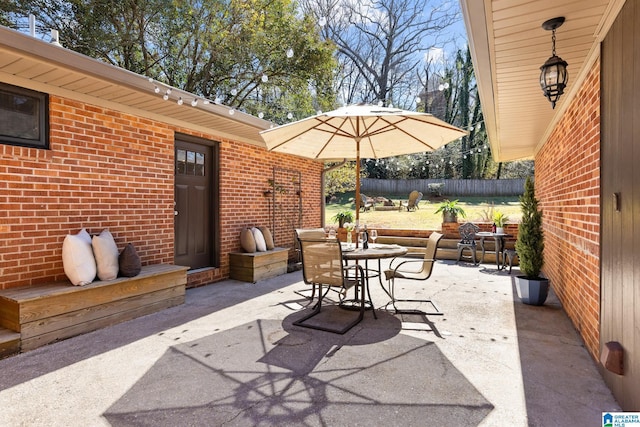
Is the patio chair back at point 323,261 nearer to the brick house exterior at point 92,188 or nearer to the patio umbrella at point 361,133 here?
the patio umbrella at point 361,133

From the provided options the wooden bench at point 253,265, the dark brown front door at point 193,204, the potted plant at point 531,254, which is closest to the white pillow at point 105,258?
the dark brown front door at point 193,204

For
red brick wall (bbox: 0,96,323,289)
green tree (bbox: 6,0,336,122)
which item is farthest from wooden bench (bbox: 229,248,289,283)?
green tree (bbox: 6,0,336,122)

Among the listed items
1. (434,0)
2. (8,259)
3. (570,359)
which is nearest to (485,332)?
(570,359)

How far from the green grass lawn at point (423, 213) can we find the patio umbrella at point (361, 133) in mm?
5457

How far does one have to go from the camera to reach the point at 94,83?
345cm

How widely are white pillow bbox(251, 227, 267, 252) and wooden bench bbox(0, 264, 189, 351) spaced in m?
1.87

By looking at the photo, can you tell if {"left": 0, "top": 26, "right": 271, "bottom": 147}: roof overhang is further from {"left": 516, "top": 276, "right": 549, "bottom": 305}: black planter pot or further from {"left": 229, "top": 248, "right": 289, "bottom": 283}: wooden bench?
{"left": 516, "top": 276, "right": 549, "bottom": 305}: black planter pot

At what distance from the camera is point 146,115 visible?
4.43 m

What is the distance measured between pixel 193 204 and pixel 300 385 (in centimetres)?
369

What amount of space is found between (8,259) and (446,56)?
2092 centimetres

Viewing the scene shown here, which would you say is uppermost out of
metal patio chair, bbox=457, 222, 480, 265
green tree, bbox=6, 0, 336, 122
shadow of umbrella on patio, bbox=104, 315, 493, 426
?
green tree, bbox=6, 0, 336, 122

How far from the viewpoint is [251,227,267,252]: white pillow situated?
5.98 metres

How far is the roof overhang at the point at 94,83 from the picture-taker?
2.79 m

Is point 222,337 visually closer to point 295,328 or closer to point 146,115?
point 295,328
